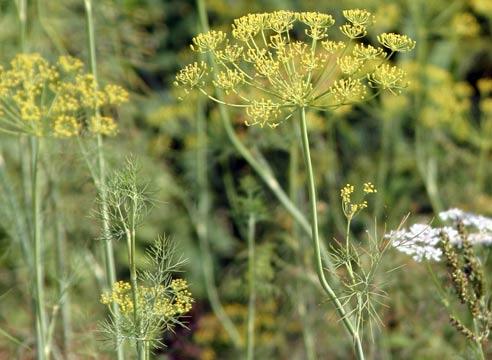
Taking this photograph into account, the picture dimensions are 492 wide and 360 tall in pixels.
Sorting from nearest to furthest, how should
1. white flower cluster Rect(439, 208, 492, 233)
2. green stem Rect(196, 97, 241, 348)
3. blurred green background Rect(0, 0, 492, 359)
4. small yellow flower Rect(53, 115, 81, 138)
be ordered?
small yellow flower Rect(53, 115, 81, 138)
white flower cluster Rect(439, 208, 492, 233)
blurred green background Rect(0, 0, 492, 359)
green stem Rect(196, 97, 241, 348)

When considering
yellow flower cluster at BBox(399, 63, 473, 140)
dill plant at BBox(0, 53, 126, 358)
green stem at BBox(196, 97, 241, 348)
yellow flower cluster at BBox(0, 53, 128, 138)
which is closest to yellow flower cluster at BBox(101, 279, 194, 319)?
dill plant at BBox(0, 53, 126, 358)

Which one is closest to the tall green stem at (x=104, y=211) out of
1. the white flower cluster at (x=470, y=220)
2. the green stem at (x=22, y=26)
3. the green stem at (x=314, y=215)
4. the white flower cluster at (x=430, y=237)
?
the green stem at (x=22, y=26)

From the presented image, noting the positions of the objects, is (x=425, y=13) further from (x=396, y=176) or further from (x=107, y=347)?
(x=107, y=347)

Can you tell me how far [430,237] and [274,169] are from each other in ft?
16.0

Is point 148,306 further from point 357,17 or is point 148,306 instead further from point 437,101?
point 437,101

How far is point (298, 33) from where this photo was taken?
9164 mm

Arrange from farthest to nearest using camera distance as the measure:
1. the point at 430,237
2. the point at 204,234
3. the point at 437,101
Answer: the point at 437,101 < the point at 204,234 < the point at 430,237

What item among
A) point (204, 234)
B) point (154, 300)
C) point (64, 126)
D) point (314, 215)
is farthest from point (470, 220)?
→ point (204, 234)

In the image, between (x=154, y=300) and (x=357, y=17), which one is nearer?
(x=357, y=17)

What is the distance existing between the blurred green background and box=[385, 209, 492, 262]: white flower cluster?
1549 millimetres

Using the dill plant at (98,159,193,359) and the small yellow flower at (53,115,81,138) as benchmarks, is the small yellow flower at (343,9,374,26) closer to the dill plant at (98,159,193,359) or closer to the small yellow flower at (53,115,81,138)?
the dill plant at (98,159,193,359)

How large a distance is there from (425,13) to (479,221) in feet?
10.8

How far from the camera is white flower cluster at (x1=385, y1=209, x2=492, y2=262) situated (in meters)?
3.45

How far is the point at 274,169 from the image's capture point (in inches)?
336
